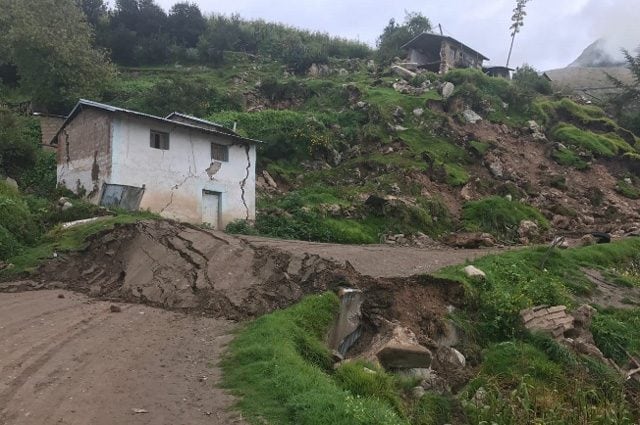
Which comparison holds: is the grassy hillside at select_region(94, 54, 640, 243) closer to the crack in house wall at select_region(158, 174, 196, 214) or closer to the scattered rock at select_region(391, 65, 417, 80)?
the scattered rock at select_region(391, 65, 417, 80)

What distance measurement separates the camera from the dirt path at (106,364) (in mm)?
6023

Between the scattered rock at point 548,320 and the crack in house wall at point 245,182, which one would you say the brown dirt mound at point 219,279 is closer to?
the scattered rock at point 548,320

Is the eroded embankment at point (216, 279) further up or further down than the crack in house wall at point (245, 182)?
further down

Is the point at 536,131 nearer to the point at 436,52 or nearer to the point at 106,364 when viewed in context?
the point at 436,52

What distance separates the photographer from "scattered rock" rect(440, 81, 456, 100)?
113ft

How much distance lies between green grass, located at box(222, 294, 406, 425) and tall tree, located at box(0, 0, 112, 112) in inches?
1038

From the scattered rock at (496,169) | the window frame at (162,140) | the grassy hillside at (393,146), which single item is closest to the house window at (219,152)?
the window frame at (162,140)

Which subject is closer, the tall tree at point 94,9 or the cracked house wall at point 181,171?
the cracked house wall at point 181,171

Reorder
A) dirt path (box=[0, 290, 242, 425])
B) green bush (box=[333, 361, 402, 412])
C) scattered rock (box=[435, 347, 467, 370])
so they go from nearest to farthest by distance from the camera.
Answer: dirt path (box=[0, 290, 242, 425])
green bush (box=[333, 361, 402, 412])
scattered rock (box=[435, 347, 467, 370])

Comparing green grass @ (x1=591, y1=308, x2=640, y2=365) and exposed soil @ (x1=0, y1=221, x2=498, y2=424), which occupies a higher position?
exposed soil @ (x1=0, y1=221, x2=498, y2=424)

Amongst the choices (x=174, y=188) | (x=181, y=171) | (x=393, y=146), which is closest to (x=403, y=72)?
(x=393, y=146)

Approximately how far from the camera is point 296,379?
6.85 metres

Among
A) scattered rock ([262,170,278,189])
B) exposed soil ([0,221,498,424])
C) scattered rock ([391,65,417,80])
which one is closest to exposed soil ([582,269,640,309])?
exposed soil ([0,221,498,424])

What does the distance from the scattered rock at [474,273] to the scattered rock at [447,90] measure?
22551 millimetres
